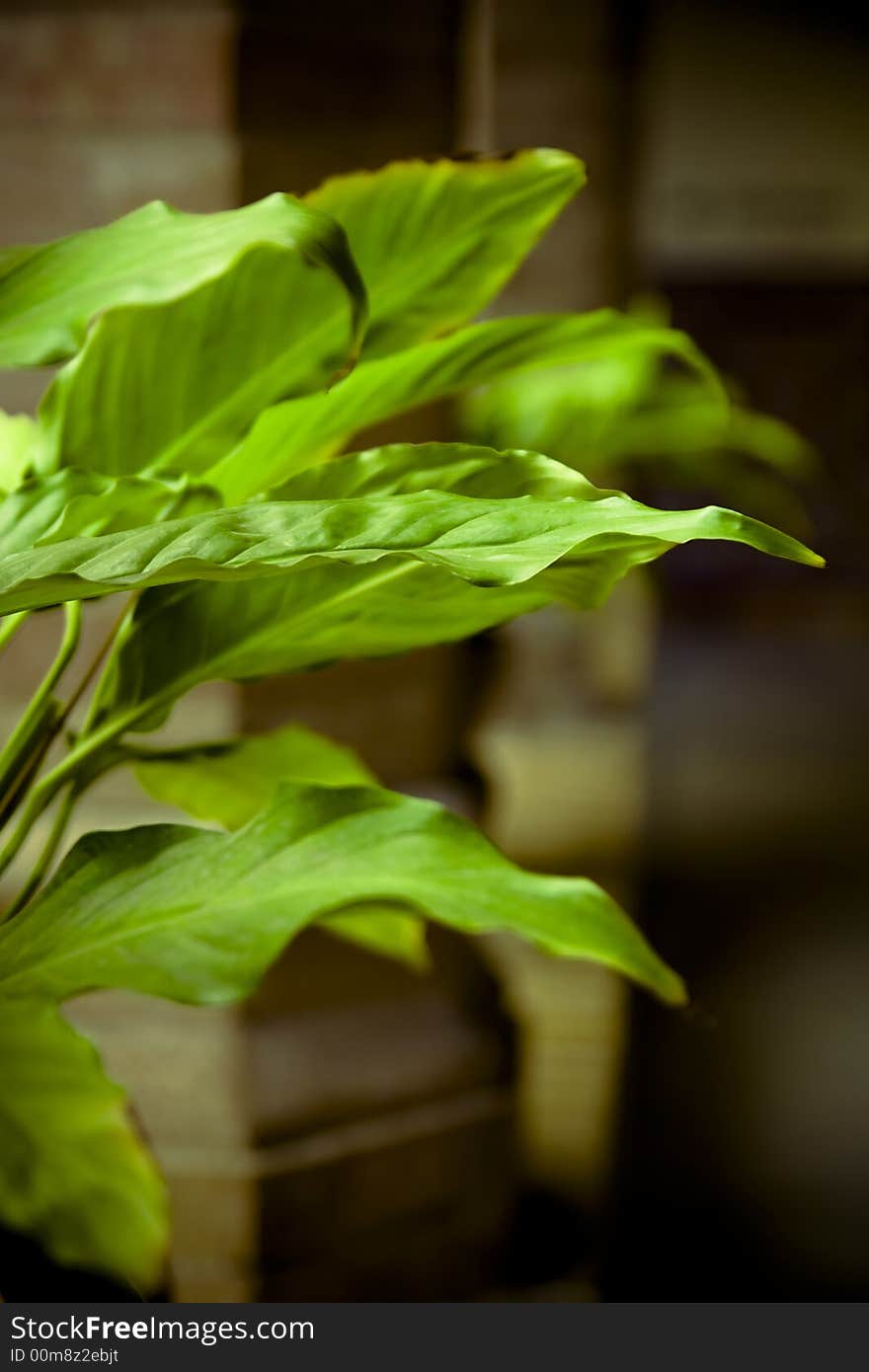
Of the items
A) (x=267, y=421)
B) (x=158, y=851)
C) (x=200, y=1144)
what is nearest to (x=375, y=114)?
(x=267, y=421)

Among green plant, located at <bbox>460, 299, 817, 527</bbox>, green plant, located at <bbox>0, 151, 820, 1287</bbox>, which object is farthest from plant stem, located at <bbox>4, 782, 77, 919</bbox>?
green plant, located at <bbox>460, 299, 817, 527</bbox>

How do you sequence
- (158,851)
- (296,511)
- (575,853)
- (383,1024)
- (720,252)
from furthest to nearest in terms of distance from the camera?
(720,252)
(575,853)
(383,1024)
(158,851)
(296,511)

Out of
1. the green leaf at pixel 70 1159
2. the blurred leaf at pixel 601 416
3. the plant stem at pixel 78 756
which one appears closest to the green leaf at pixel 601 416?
the blurred leaf at pixel 601 416

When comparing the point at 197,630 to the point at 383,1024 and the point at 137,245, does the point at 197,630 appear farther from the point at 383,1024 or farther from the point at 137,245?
the point at 383,1024

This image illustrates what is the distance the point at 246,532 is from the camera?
1.16ft

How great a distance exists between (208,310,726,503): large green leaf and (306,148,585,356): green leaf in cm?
2

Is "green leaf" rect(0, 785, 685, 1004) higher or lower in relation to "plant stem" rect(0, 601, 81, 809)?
lower

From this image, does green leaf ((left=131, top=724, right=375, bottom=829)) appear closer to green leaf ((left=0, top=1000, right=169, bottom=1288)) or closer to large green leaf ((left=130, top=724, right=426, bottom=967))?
large green leaf ((left=130, top=724, right=426, bottom=967))

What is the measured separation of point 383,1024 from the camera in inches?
45.2

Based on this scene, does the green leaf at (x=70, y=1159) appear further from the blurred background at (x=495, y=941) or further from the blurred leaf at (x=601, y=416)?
the blurred leaf at (x=601, y=416)

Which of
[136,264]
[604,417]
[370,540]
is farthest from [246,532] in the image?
[604,417]

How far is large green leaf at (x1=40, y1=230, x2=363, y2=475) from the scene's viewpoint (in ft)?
1.62

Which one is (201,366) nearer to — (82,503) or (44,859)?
(82,503)
